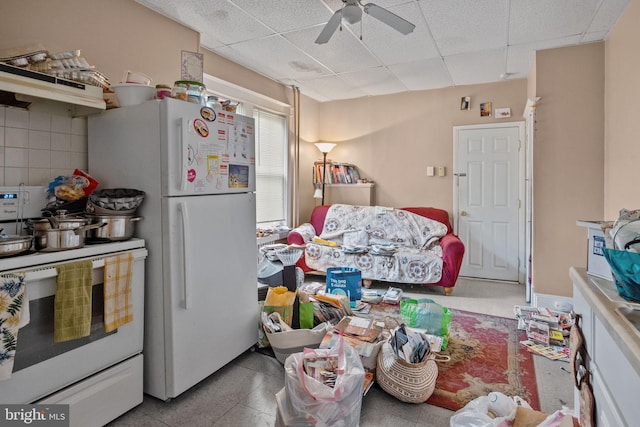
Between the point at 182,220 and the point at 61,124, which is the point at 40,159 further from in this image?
the point at 182,220

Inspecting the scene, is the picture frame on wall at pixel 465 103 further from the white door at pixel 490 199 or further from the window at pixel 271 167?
the window at pixel 271 167

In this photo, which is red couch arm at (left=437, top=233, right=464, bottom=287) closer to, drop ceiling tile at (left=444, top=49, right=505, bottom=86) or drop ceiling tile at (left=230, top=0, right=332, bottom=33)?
drop ceiling tile at (left=444, top=49, right=505, bottom=86)

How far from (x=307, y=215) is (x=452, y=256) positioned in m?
2.27

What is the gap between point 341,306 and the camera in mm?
2619

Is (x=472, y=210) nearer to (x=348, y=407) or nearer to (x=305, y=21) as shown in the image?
(x=305, y=21)

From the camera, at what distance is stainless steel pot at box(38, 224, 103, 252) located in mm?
1541

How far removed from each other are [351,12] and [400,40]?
1121mm

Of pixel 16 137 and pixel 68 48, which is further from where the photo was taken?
pixel 68 48

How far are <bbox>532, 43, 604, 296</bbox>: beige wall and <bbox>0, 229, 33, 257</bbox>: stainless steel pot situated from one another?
3933 millimetres

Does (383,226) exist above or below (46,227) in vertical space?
below

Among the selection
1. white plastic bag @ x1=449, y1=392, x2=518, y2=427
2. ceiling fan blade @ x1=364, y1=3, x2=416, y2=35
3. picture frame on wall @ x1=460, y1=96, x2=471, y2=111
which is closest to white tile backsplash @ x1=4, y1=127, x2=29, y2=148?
ceiling fan blade @ x1=364, y1=3, x2=416, y2=35

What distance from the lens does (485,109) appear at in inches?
174

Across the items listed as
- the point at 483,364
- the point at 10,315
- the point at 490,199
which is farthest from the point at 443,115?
the point at 10,315

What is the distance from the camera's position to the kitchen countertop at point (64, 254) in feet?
4.49
